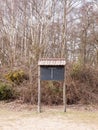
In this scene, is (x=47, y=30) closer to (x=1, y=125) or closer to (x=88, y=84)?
(x=88, y=84)

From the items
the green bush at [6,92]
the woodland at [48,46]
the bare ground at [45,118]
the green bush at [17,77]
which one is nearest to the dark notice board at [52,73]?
the bare ground at [45,118]

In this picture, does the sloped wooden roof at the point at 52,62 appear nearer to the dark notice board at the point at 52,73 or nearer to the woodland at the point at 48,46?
the dark notice board at the point at 52,73

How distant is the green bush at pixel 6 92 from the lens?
11.2 meters

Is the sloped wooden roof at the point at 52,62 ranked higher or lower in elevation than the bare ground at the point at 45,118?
higher

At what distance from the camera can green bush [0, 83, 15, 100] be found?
11.2m

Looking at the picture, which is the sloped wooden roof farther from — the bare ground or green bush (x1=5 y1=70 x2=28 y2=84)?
green bush (x1=5 y1=70 x2=28 y2=84)

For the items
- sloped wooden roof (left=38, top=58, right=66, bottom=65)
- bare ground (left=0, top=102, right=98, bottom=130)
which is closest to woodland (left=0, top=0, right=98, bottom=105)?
bare ground (left=0, top=102, right=98, bottom=130)

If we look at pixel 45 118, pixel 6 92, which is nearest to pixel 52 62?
pixel 45 118

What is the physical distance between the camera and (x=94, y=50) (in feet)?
60.1

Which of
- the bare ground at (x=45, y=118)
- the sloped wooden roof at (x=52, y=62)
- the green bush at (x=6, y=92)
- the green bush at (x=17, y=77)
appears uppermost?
the sloped wooden roof at (x=52, y=62)

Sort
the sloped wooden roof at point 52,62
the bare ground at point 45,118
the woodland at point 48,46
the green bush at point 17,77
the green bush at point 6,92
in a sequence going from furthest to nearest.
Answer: the green bush at point 17,77 < the green bush at point 6,92 < the woodland at point 48,46 < the sloped wooden roof at point 52,62 < the bare ground at point 45,118

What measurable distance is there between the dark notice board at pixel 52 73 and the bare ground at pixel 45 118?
4.10ft

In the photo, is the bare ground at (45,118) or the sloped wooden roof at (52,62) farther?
the sloped wooden roof at (52,62)

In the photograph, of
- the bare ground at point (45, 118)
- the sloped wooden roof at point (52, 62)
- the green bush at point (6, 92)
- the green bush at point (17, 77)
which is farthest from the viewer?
the green bush at point (17, 77)
